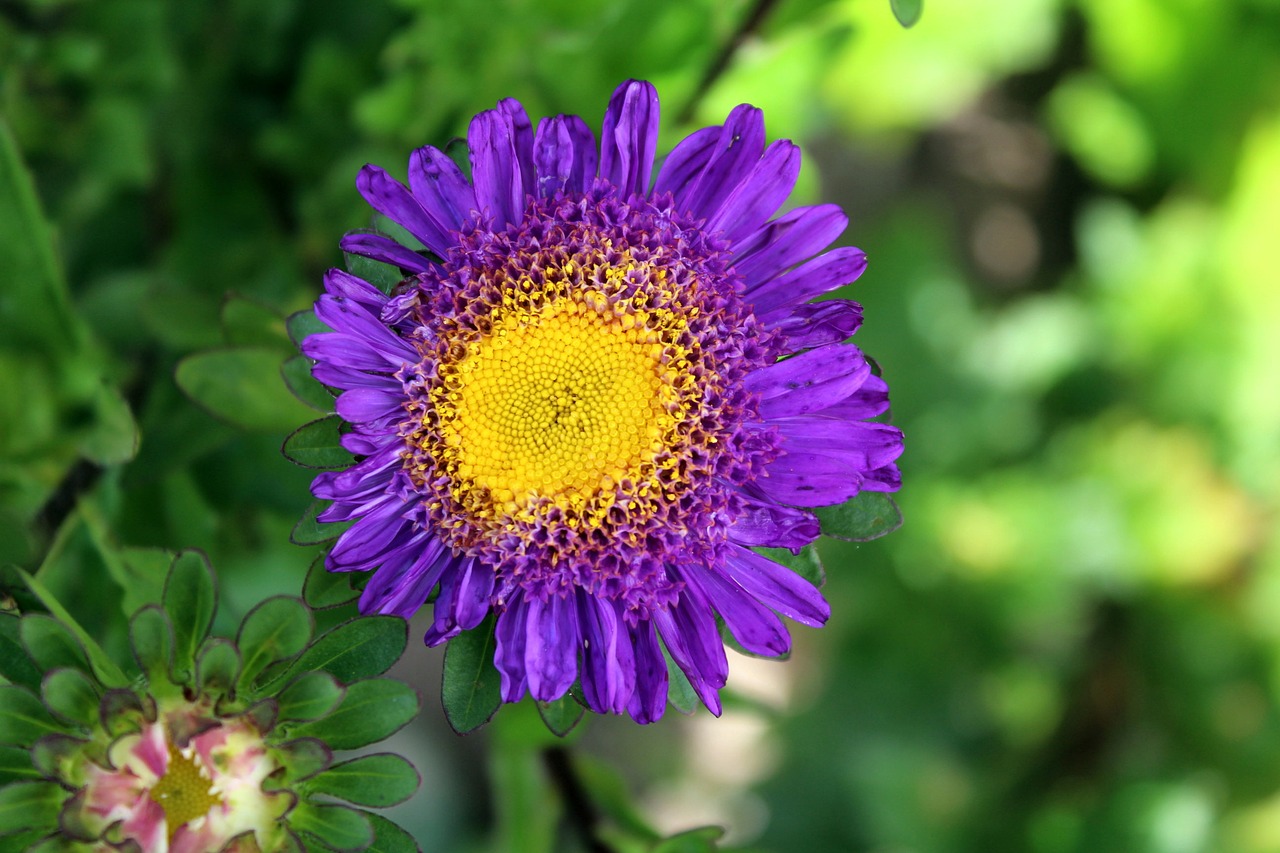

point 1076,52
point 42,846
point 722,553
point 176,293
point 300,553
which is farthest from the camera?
point 1076,52

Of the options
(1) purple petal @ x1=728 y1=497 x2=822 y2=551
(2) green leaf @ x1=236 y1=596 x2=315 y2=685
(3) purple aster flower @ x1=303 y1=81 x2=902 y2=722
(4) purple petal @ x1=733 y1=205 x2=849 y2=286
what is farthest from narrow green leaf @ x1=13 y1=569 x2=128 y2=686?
(4) purple petal @ x1=733 y1=205 x2=849 y2=286

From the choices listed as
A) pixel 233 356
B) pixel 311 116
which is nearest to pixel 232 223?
pixel 311 116

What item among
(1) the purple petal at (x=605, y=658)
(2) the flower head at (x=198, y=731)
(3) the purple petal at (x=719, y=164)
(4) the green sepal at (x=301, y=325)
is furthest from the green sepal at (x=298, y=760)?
(3) the purple petal at (x=719, y=164)

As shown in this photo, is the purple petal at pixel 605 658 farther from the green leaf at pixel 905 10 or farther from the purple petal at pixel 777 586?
the green leaf at pixel 905 10

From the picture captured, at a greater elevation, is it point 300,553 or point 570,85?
point 570,85

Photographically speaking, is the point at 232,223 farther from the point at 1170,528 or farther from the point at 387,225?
the point at 1170,528

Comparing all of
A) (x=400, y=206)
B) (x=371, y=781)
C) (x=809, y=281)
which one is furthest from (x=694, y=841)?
(x=400, y=206)
